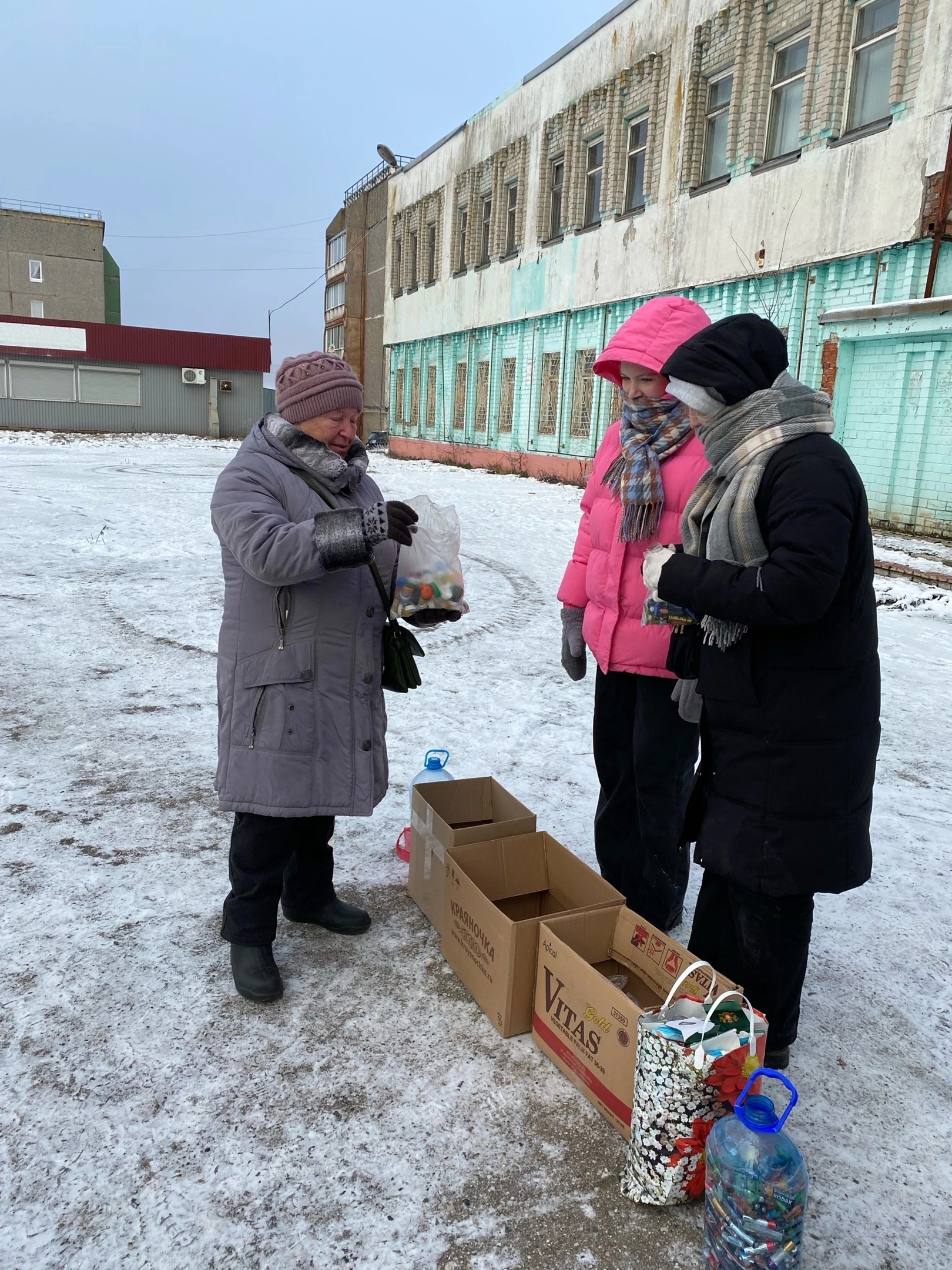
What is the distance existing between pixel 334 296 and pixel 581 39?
26.9 m

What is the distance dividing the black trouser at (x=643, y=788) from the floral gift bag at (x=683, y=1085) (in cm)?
87

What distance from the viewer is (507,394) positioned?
71.0ft

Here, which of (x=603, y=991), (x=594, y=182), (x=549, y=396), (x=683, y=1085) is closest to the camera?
(x=683, y=1085)

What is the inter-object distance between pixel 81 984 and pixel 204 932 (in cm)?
41

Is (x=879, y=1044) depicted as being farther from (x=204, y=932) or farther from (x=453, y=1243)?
(x=204, y=932)

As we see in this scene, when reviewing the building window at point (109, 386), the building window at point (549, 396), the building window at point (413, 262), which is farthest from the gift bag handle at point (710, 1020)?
the building window at point (109, 386)

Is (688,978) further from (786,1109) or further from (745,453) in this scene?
(745,453)

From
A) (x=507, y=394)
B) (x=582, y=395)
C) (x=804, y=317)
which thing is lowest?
(x=582, y=395)

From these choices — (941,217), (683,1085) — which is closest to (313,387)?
(683,1085)

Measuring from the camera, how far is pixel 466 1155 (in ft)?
6.75

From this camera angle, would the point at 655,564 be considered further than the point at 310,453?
No

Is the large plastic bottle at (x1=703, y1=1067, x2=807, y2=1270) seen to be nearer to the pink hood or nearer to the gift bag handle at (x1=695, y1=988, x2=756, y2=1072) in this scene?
the gift bag handle at (x1=695, y1=988, x2=756, y2=1072)

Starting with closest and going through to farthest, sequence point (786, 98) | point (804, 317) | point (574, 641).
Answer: point (574, 641)
point (804, 317)
point (786, 98)

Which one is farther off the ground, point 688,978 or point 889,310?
point 889,310
